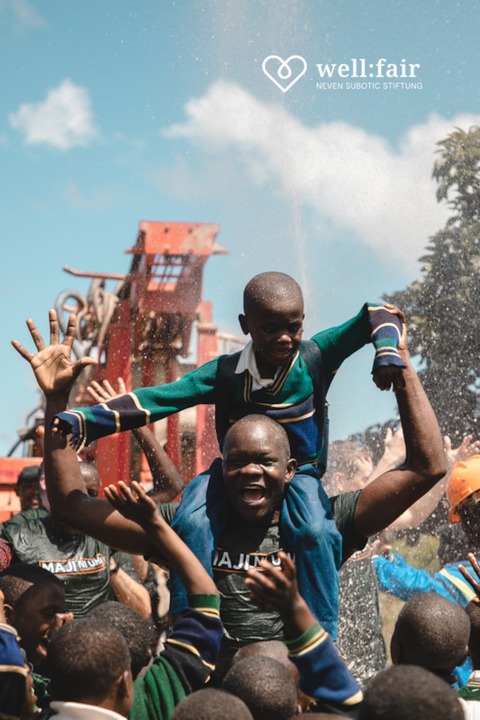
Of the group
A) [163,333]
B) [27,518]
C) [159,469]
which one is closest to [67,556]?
[27,518]

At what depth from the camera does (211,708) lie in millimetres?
2039

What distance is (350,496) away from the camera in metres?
3.32

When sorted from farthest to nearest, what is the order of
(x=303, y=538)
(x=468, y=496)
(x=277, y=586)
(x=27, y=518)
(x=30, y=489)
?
(x=30, y=489) → (x=27, y=518) → (x=468, y=496) → (x=303, y=538) → (x=277, y=586)

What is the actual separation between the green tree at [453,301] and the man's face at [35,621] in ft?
24.8

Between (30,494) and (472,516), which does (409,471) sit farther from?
(30,494)

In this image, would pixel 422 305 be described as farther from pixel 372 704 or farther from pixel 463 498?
pixel 372 704

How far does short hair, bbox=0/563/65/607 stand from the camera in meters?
3.44

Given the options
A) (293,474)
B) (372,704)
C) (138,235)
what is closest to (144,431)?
(293,474)

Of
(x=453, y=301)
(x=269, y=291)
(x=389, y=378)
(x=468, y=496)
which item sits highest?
(x=453, y=301)

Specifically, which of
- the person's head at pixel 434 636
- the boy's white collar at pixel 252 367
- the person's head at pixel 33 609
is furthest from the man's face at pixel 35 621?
the person's head at pixel 434 636

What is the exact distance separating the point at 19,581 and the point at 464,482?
1.82 meters

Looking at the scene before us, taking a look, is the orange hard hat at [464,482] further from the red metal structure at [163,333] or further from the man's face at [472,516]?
the red metal structure at [163,333]

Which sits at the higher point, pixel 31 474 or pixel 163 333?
pixel 163 333

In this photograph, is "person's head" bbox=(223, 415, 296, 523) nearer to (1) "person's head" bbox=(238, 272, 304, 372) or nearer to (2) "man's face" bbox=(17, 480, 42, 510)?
(1) "person's head" bbox=(238, 272, 304, 372)
